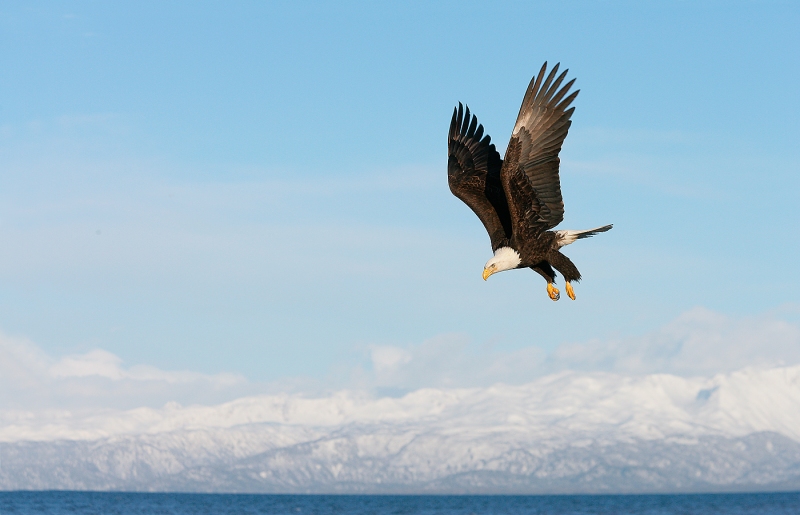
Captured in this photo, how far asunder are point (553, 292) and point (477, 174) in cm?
348

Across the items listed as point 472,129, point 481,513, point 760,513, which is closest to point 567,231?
point 472,129

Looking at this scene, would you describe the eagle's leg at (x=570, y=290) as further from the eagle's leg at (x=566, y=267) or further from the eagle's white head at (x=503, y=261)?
the eagle's white head at (x=503, y=261)

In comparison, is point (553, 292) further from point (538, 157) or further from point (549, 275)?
point (538, 157)

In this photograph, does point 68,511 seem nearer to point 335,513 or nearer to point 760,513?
point 335,513

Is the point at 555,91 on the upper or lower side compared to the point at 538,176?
upper

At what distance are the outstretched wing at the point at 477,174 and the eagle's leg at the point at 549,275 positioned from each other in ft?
2.48

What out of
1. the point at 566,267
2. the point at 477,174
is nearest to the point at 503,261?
the point at 566,267

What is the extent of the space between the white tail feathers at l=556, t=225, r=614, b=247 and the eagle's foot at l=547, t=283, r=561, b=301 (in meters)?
0.89

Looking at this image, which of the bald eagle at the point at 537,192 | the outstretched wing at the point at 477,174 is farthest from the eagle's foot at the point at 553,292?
the outstretched wing at the point at 477,174

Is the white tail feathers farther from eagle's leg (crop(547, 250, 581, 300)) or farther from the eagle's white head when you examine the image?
the eagle's white head

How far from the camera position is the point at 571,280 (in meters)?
19.1

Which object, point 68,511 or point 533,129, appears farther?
point 68,511

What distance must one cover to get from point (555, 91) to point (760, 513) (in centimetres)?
13182

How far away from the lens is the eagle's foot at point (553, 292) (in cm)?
1918
